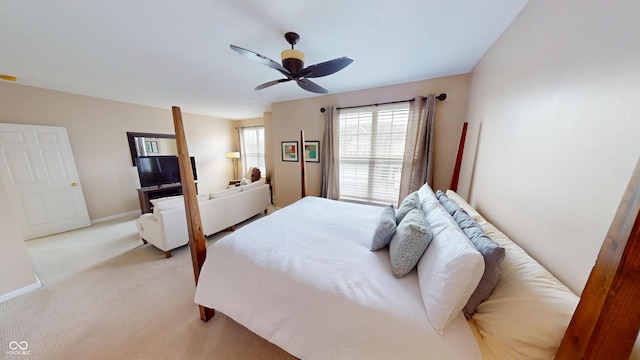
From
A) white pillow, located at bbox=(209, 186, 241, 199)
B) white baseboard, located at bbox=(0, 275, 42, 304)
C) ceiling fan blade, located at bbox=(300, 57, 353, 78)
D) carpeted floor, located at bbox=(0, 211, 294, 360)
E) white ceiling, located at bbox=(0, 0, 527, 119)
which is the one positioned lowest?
carpeted floor, located at bbox=(0, 211, 294, 360)

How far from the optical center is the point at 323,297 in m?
1.02

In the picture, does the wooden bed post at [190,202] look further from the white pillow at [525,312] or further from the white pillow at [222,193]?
the white pillow at [525,312]

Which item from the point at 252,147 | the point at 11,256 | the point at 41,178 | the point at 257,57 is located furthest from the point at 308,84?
the point at 41,178

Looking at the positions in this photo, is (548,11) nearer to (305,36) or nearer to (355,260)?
(305,36)

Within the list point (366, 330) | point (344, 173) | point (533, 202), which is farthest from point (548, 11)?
point (344, 173)

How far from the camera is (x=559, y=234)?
89 cm

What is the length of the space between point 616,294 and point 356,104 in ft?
10.5

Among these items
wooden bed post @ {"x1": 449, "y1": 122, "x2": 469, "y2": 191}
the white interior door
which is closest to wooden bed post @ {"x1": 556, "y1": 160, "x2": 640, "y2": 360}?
wooden bed post @ {"x1": 449, "y1": 122, "x2": 469, "y2": 191}

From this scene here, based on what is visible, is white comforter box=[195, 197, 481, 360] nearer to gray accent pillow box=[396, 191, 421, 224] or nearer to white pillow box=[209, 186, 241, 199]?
gray accent pillow box=[396, 191, 421, 224]

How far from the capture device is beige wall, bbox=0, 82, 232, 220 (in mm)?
2889

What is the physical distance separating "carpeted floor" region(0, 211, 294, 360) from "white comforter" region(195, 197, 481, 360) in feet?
0.96

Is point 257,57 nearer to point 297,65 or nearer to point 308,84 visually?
point 297,65

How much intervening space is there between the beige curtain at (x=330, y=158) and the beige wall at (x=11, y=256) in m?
3.56

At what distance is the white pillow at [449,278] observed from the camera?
792 mm
